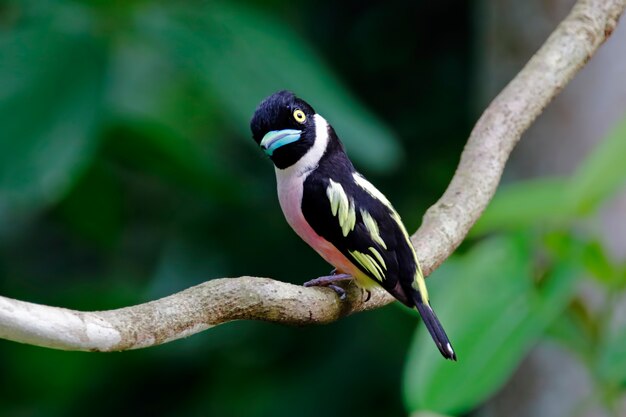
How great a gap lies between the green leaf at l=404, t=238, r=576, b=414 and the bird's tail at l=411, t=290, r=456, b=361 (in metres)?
0.51

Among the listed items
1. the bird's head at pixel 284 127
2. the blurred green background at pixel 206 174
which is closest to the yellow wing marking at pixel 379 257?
the bird's head at pixel 284 127

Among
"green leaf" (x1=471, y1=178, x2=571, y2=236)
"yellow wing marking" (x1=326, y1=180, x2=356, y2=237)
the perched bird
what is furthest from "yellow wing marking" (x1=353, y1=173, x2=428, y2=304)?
"green leaf" (x1=471, y1=178, x2=571, y2=236)

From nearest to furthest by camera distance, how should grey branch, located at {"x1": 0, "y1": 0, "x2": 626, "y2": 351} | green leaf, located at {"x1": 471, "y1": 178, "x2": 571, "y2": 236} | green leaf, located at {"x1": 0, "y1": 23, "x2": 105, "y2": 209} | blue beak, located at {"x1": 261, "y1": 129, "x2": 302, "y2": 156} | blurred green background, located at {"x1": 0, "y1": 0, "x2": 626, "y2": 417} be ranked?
1. grey branch, located at {"x1": 0, "y1": 0, "x2": 626, "y2": 351}
2. blue beak, located at {"x1": 261, "y1": 129, "x2": 302, "y2": 156}
3. green leaf, located at {"x1": 471, "y1": 178, "x2": 571, "y2": 236}
4. green leaf, located at {"x1": 0, "y1": 23, "x2": 105, "y2": 209}
5. blurred green background, located at {"x1": 0, "y1": 0, "x2": 626, "y2": 417}

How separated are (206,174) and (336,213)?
2174 mm

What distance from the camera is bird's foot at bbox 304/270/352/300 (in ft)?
7.44

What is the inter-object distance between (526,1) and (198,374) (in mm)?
2285

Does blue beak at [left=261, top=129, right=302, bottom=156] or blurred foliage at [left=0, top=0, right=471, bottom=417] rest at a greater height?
blue beak at [left=261, top=129, right=302, bottom=156]

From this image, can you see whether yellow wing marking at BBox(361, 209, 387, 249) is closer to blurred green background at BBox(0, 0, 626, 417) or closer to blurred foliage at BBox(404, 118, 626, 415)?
blurred foliage at BBox(404, 118, 626, 415)

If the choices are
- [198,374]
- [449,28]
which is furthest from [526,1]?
[198,374]

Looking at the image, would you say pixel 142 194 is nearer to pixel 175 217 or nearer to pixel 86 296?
pixel 175 217

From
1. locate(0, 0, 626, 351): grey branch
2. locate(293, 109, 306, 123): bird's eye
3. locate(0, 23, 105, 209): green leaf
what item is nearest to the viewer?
locate(0, 0, 626, 351): grey branch

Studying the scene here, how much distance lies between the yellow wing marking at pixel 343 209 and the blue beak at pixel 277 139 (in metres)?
0.15

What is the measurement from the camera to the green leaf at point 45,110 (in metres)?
3.72

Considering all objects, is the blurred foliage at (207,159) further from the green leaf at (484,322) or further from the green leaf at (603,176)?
the green leaf at (603,176)
